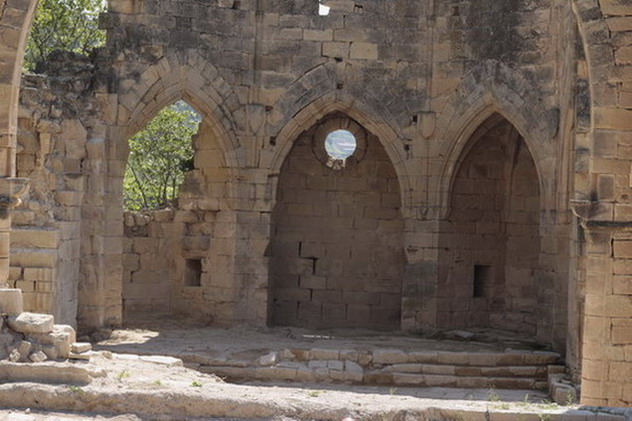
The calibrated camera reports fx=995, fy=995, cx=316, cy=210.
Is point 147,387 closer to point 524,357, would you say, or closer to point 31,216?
point 31,216

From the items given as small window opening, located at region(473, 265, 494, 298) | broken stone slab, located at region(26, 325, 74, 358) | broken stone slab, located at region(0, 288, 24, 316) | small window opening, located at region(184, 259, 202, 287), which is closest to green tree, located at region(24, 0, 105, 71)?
small window opening, located at region(184, 259, 202, 287)

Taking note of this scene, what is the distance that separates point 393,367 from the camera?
49.1 feet

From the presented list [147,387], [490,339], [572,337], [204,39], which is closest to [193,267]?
[204,39]

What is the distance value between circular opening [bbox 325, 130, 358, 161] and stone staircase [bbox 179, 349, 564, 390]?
5.32 metres

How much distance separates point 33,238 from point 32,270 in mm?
461

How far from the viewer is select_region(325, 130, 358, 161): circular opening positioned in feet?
64.5

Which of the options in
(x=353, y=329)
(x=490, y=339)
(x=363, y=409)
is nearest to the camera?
(x=363, y=409)

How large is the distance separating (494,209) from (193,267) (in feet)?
19.0

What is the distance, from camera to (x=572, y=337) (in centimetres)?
1418

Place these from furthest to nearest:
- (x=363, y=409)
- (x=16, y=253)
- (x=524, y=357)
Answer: (x=524, y=357) < (x=16, y=253) < (x=363, y=409)

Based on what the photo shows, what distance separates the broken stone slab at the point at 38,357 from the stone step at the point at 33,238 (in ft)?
14.4

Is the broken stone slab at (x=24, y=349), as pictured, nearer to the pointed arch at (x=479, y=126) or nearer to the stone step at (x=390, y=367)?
the stone step at (x=390, y=367)

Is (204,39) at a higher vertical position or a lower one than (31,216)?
higher

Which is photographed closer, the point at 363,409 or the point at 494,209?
the point at 363,409
